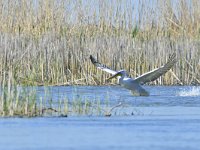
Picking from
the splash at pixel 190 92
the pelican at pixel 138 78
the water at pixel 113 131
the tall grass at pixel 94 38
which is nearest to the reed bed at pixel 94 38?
the tall grass at pixel 94 38

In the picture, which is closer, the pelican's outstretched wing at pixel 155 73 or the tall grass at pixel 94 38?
the pelican's outstretched wing at pixel 155 73

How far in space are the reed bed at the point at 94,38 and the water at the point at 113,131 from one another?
14.6ft

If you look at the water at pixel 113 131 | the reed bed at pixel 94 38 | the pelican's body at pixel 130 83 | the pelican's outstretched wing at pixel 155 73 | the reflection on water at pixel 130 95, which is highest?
the reed bed at pixel 94 38

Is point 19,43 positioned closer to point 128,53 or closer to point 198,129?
point 128,53

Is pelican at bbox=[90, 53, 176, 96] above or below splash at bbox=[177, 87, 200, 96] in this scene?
above

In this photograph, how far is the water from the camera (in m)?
10.8

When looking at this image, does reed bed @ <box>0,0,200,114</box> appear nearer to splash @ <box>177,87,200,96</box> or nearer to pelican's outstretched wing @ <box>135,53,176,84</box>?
splash @ <box>177,87,200,96</box>

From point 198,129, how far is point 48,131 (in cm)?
198

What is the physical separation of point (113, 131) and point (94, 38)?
878 cm

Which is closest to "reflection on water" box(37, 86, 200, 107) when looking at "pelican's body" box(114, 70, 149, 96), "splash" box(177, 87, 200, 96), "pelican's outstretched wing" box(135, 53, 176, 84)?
"splash" box(177, 87, 200, 96)

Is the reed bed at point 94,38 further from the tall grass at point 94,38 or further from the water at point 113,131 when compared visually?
the water at point 113,131

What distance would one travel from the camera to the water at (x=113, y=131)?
10812mm

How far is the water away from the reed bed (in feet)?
14.6

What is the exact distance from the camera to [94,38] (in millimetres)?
20719
